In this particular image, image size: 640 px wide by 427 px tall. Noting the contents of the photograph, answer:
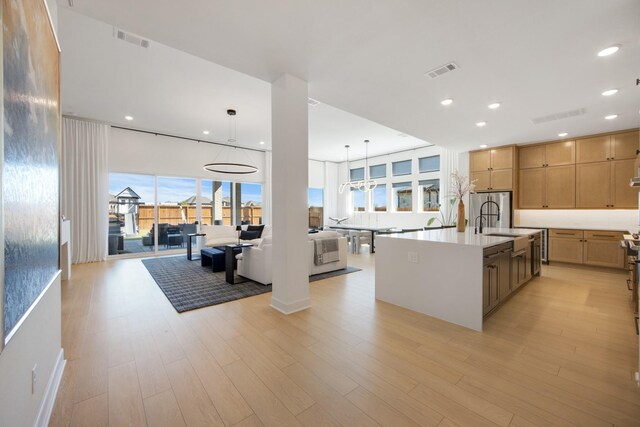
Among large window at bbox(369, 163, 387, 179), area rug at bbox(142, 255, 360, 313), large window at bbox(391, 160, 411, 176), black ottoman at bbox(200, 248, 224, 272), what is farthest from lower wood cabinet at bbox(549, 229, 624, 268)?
black ottoman at bbox(200, 248, 224, 272)

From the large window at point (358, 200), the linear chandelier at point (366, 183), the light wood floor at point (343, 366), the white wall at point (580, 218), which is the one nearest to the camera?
the light wood floor at point (343, 366)

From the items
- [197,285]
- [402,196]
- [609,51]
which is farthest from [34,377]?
[402,196]

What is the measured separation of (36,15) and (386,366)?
123 inches

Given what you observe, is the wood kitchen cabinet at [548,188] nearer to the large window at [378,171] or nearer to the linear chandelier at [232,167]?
the large window at [378,171]

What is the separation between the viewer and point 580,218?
6184 millimetres

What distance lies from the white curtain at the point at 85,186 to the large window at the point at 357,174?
8.08 m

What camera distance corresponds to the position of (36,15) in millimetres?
1410

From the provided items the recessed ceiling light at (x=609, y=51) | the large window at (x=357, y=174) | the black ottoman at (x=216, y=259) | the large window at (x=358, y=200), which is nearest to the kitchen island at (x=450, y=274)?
the recessed ceiling light at (x=609, y=51)

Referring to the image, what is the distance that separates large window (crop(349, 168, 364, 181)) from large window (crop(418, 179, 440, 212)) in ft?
8.69

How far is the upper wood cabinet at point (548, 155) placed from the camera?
5992 millimetres

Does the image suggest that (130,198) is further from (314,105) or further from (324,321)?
(324,321)

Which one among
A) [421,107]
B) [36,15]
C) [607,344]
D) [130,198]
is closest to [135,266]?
[130,198]

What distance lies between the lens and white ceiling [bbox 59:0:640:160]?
2275mm

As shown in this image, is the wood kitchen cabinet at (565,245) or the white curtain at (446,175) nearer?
the wood kitchen cabinet at (565,245)
